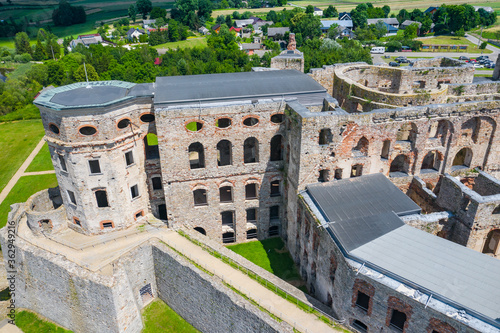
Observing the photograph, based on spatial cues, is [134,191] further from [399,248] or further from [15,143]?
[15,143]

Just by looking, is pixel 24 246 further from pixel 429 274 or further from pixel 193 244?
pixel 429 274

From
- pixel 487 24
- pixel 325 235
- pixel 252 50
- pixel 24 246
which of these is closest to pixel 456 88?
pixel 325 235

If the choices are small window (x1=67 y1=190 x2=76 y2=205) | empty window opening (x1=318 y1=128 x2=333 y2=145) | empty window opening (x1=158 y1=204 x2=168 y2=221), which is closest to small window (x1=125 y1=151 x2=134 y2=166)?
small window (x1=67 y1=190 x2=76 y2=205)

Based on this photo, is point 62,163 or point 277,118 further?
point 277,118

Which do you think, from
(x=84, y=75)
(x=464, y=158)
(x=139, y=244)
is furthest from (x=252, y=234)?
(x=84, y=75)

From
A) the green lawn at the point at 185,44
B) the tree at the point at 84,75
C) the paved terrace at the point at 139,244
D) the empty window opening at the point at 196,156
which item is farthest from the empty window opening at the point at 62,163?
the green lawn at the point at 185,44
